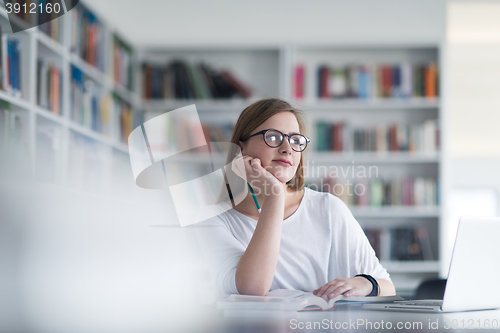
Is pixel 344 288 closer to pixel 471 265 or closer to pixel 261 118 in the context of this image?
pixel 471 265

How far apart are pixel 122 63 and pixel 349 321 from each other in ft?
10.2

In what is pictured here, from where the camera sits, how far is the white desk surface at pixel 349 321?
73cm

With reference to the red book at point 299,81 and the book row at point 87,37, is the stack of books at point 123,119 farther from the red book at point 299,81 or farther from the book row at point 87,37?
the red book at point 299,81

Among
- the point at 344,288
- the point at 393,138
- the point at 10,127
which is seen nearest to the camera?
the point at 344,288

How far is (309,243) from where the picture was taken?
1.36 m

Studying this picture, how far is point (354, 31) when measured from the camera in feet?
12.4

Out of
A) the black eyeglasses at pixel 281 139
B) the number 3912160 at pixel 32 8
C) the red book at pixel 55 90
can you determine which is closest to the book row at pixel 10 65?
the number 3912160 at pixel 32 8

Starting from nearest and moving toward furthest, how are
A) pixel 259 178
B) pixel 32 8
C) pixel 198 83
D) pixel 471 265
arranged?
1. pixel 471 265
2. pixel 259 178
3. pixel 32 8
4. pixel 198 83

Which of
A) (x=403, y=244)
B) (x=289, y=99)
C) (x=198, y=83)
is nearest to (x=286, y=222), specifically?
(x=289, y=99)

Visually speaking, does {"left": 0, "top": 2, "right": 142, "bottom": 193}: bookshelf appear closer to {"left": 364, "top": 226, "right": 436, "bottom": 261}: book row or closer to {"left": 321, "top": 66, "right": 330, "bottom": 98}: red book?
{"left": 321, "top": 66, "right": 330, "bottom": 98}: red book

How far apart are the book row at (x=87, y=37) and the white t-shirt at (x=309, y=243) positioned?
1.89 meters

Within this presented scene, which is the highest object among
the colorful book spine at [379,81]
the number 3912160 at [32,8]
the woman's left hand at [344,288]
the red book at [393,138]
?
the number 3912160 at [32,8]

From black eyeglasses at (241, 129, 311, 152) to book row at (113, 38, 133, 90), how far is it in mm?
2340

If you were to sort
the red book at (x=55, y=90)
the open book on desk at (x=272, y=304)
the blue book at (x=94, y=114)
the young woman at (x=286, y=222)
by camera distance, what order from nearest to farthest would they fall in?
1. the open book on desk at (x=272, y=304)
2. the young woman at (x=286, y=222)
3. the red book at (x=55, y=90)
4. the blue book at (x=94, y=114)
